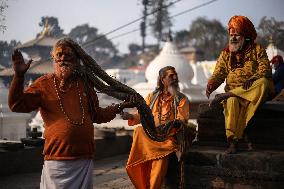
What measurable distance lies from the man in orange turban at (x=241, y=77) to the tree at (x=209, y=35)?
1728 inches

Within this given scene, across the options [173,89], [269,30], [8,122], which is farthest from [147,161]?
[269,30]

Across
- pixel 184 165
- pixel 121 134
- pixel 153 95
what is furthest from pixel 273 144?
pixel 121 134

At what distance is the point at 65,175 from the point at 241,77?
256cm

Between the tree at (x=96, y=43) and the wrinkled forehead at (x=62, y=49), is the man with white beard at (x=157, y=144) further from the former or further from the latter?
the tree at (x=96, y=43)

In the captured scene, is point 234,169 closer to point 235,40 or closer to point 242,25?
point 235,40

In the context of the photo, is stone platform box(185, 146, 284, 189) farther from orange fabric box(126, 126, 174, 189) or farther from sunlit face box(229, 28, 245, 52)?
sunlit face box(229, 28, 245, 52)

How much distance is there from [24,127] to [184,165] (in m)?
8.14

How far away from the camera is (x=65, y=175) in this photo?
320 cm

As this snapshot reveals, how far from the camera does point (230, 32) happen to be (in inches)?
187

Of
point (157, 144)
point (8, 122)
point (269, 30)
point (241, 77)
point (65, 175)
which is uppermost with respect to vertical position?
point (269, 30)

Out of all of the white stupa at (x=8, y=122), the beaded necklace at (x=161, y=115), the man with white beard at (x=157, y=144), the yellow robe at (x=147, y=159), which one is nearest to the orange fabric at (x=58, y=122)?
the man with white beard at (x=157, y=144)

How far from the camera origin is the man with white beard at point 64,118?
318 cm

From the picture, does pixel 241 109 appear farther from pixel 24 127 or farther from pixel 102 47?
pixel 102 47

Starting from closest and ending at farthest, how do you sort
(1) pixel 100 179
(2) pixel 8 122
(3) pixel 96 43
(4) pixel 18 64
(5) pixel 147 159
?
(4) pixel 18 64, (5) pixel 147 159, (1) pixel 100 179, (2) pixel 8 122, (3) pixel 96 43
